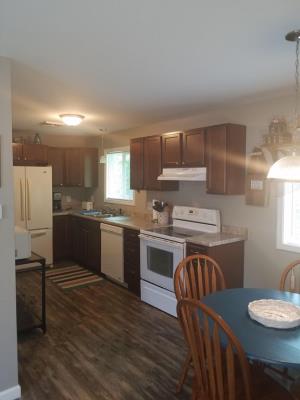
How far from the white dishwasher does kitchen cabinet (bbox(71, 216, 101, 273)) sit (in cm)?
17

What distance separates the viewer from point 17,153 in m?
5.13

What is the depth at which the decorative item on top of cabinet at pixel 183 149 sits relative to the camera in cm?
362

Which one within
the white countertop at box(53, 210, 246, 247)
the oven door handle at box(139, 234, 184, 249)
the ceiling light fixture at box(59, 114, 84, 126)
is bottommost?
the oven door handle at box(139, 234, 184, 249)

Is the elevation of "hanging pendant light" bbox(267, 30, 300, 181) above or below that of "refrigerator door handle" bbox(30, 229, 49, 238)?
above

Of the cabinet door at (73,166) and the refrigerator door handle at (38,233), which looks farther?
the cabinet door at (73,166)

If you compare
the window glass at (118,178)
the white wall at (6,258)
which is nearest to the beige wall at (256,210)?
the window glass at (118,178)

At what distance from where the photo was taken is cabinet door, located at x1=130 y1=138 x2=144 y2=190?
4.48m

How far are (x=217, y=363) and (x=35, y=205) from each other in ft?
14.0

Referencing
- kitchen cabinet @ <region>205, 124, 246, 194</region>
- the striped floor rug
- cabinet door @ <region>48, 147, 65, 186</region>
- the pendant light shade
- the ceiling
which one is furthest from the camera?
cabinet door @ <region>48, 147, 65, 186</region>

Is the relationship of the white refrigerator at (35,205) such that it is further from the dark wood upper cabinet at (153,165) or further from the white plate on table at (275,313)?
the white plate on table at (275,313)

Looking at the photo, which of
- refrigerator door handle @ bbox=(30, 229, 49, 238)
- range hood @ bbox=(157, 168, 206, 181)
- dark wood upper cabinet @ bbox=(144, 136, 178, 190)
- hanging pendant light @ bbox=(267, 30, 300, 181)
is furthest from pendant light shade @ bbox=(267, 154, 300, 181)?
refrigerator door handle @ bbox=(30, 229, 49, 238)

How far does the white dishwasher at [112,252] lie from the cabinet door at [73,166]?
59.3 inches

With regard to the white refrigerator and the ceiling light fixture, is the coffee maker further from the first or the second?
the ceiling light fixture

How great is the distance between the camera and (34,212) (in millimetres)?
5094
